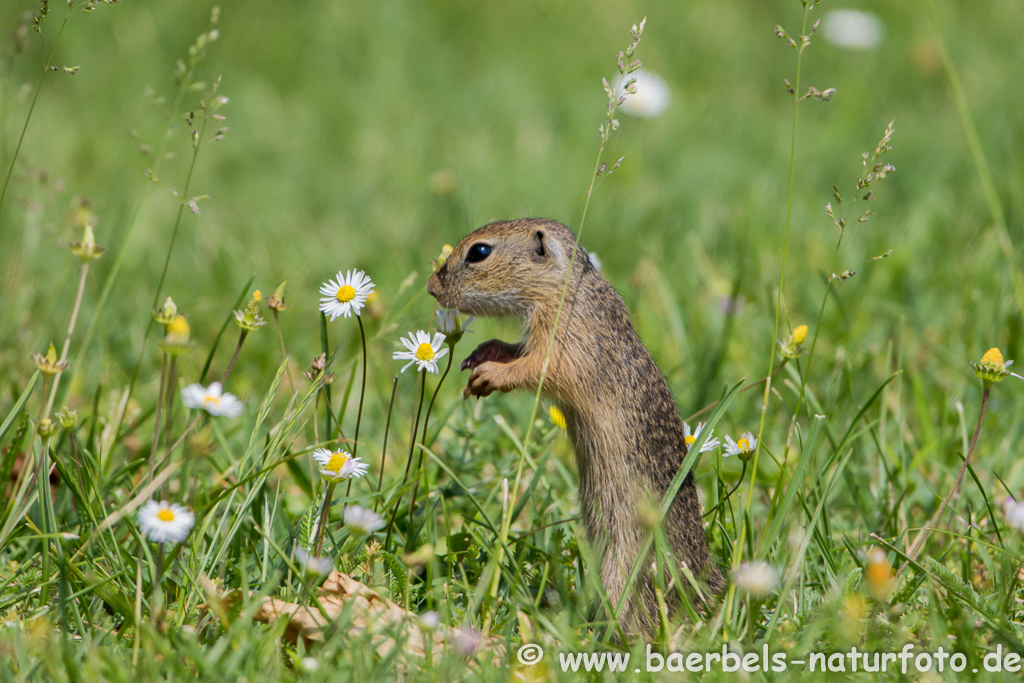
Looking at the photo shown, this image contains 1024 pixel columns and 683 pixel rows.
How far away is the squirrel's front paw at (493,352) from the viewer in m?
2.91

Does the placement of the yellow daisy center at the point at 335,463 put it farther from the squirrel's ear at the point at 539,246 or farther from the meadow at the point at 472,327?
the squirrel's ear at the point at 539,246

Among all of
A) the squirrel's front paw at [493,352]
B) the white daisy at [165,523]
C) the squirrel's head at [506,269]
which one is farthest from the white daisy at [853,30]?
the white daisy at [165,523]

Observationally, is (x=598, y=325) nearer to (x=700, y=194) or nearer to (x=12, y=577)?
(x=12, y=577)

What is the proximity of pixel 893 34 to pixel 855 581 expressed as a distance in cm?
668

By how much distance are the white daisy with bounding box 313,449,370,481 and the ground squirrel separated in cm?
51

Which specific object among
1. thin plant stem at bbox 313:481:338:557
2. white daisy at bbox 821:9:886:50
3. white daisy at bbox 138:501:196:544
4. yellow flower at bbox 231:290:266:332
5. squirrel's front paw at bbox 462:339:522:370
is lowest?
white daisy at bbox 138:501:196:544

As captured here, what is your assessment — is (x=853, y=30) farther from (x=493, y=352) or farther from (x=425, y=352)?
(x=425, y=352)

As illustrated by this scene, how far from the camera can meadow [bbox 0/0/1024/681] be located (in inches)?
88.1

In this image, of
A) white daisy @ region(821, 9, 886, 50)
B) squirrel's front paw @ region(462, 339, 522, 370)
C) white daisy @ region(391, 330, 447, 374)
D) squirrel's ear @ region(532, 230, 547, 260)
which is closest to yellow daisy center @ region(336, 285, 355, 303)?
white daisy @ region(391, 330, 447, 374)

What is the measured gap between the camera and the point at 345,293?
246 centimetres

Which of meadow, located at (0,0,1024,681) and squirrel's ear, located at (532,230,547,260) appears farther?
squirrel's ear, located at (532,230,547,260)

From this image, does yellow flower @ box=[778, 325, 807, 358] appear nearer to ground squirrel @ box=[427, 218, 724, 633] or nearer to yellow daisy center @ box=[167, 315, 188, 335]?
ground squirrel @ box=[427, 218, 724, 633]

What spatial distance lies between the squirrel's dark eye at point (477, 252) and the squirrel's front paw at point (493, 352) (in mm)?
286

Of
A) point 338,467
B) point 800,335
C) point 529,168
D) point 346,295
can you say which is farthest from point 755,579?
point 529,168
